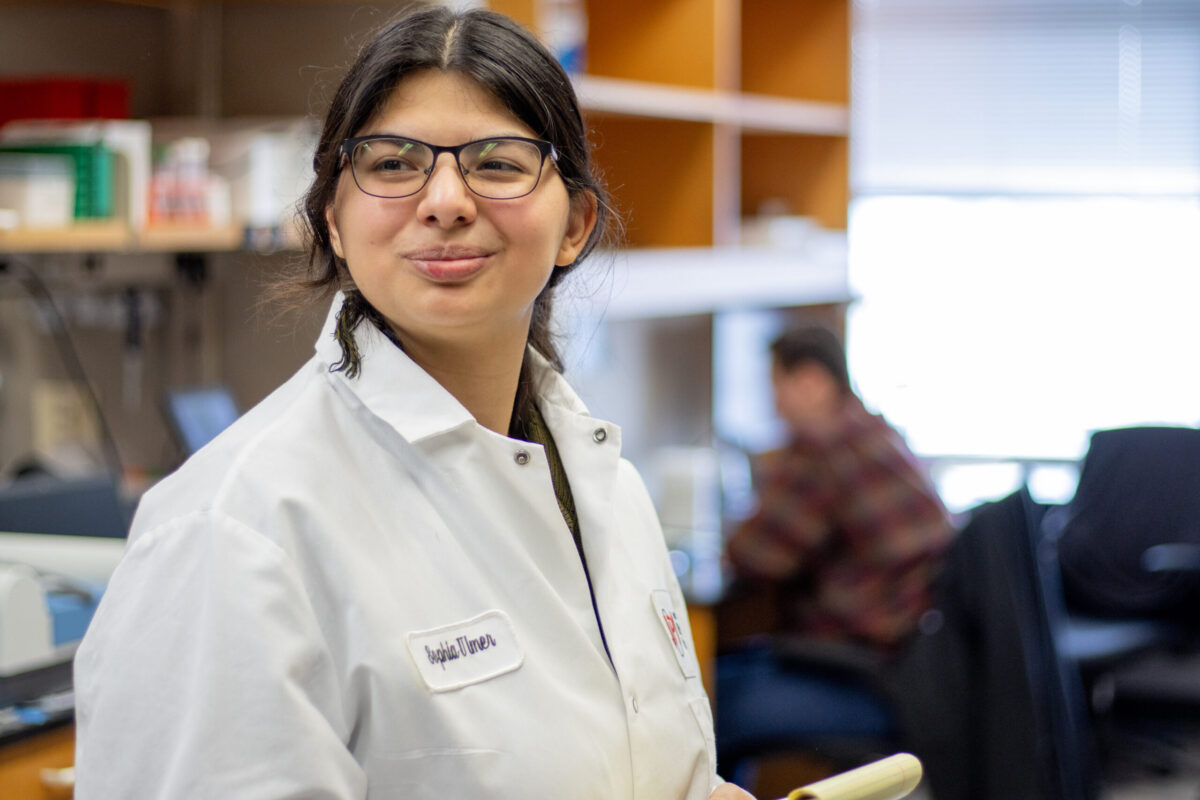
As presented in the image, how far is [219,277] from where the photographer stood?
8.48 ft

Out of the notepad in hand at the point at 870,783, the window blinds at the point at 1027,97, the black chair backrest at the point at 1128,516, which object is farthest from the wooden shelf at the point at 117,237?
the window blinds at the point at 1027,97

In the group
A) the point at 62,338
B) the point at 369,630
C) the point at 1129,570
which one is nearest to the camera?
the point at 369,630

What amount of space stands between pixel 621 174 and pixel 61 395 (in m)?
1.41

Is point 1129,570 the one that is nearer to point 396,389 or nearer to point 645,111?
point 645,111

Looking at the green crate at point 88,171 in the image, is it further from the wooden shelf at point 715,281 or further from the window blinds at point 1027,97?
the window blinds at point 1027,97

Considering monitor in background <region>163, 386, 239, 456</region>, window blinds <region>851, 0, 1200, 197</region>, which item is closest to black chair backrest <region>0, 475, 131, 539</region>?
monitor in background <region>163, 386, 239, 456</region>

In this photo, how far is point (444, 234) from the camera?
1022 millimetres

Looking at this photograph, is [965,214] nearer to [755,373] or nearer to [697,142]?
[755,373]

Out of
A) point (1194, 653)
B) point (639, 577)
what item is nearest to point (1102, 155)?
point (1194, 653)

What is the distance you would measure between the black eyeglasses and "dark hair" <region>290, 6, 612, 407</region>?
0.04m

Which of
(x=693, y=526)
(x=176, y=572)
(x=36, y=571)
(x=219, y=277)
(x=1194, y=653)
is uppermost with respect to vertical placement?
(x=219, y=277)

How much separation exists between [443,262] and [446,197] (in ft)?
0.17

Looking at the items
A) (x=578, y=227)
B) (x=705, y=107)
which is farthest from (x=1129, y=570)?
(x=578, y=227)

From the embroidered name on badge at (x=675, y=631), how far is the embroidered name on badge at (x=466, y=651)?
23 centimetres
